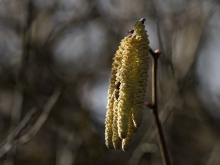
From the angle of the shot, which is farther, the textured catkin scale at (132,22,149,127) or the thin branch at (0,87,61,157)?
the thin branch at (0,87,61,157)

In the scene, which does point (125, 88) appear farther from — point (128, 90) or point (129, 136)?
point (129, 136)

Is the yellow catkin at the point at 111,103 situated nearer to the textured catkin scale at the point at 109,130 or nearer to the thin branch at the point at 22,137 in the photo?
the textured catkin scale at the point at 109,130

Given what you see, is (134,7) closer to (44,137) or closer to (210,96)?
(210,96)

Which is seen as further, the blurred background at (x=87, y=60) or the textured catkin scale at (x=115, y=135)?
the blurred background at (x=87, y=60)

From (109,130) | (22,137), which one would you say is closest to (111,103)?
(109,130)

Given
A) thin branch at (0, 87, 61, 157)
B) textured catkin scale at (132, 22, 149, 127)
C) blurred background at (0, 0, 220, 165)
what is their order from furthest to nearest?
blurred background at (0, 0, 220, 165), thin branch at (0, 87, 61, 157), textured catkin scale at (132, 22, 149, 127)

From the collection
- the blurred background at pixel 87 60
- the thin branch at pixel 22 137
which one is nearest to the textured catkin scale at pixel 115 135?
the thin branch at pixel 22 137

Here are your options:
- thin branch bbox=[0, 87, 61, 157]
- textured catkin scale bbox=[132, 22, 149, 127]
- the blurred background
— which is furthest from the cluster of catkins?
Answer: the blurred background

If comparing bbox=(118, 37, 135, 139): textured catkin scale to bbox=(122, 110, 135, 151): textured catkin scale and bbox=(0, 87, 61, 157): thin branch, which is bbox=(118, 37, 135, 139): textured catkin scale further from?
bbox=(0, 87, 61, 157): thin branch

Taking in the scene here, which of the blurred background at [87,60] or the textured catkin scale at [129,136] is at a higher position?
the blurred background at [87,60]
